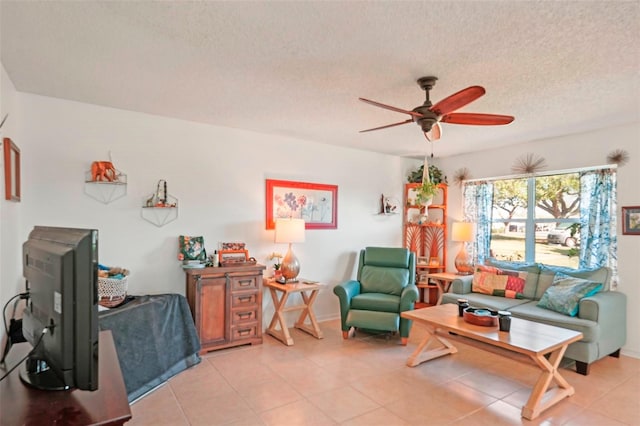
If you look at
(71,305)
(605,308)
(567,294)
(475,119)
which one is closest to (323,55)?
(475,119)

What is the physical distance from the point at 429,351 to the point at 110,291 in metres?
2.87

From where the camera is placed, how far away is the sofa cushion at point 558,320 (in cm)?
318

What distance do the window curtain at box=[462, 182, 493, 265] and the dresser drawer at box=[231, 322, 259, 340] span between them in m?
3.15

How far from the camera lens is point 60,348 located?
3.32ft

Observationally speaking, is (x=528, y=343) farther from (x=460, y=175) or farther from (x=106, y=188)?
(x=106, y=188)

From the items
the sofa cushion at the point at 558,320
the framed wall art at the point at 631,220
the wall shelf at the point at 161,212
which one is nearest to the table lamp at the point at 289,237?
the wall shelf at the point at 161,212

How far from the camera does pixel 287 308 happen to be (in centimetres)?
403

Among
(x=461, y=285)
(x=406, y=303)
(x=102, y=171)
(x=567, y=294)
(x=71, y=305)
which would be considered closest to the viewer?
(x=71, y=305)

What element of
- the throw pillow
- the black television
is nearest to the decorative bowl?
the throw pillow

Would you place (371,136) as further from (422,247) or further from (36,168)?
(36,168)

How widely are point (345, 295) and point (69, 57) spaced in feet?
10.5

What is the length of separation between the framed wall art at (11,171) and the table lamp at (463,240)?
15.5 ft

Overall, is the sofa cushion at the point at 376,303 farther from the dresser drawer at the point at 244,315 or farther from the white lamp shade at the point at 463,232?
the white lamp shade at the point at 463,232

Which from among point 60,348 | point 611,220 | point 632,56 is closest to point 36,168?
point 60,348
